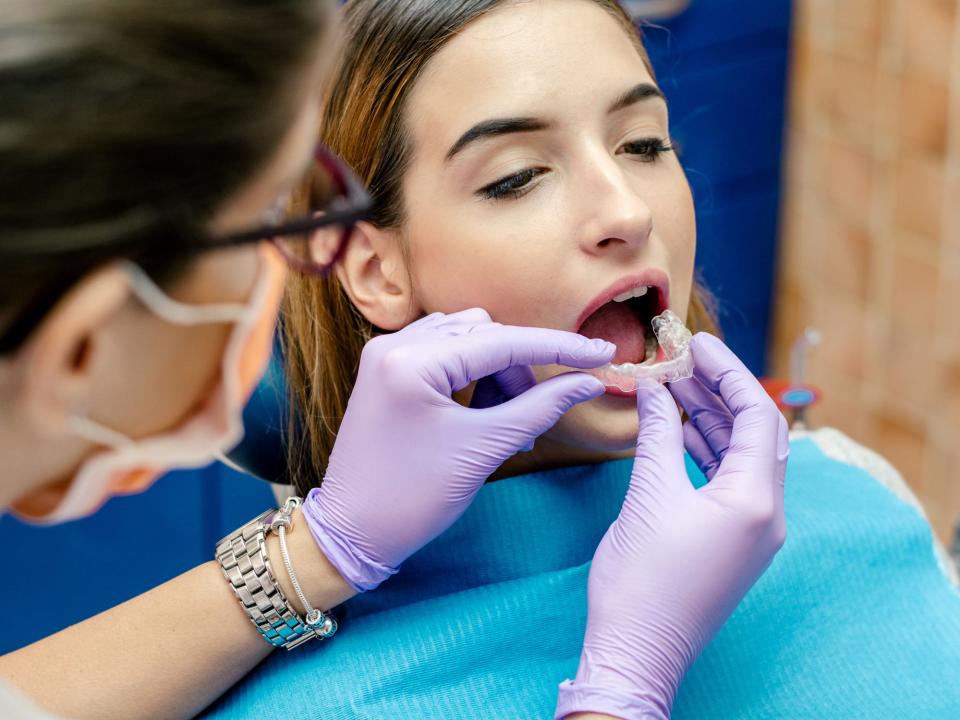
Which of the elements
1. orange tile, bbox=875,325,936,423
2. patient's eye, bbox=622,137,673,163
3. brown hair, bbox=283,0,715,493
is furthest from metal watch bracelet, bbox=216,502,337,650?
orange tile, bbox=875,325,936,423

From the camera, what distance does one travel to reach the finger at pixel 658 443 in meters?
1.12

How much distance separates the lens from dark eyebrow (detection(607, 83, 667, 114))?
1.26 meters

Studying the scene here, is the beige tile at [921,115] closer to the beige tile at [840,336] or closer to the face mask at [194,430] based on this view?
the beige tile at [840,336]

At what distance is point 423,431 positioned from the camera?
3.70 feet

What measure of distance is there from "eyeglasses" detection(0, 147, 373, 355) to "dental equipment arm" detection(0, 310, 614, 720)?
0.68 feet

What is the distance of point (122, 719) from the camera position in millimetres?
1157

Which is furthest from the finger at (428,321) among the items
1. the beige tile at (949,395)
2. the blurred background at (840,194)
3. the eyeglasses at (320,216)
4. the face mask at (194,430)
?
the beige tile at (949,395)

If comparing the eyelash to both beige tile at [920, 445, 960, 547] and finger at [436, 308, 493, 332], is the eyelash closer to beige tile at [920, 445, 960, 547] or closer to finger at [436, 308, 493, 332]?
finger at [436, 308, 493, 332]

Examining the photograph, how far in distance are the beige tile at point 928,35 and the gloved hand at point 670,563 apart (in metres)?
1.58

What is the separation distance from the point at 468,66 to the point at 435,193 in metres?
0.14

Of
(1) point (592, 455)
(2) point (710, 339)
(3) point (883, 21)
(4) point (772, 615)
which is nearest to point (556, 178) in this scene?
(2) point (710, 339)

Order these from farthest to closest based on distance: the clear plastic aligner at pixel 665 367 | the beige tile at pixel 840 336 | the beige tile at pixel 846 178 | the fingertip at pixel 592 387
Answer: the beige tile at pixel 840 336
the beige tile at pixel 846 178
the clear plastic aligner at pixel 665 367
the fingertip at pixel 592 387

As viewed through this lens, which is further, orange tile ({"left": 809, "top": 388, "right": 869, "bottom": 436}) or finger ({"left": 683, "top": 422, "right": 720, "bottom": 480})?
orange tile ({"left": 809, "top": 388, "right": 869, "bottom": 436})

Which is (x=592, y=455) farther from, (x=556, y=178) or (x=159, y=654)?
(x=159, y=654)
